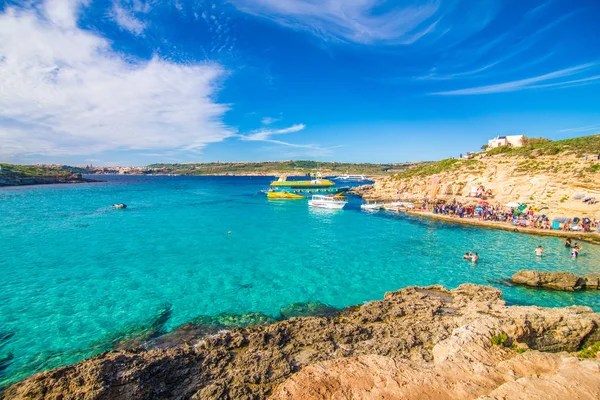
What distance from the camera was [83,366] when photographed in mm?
7609

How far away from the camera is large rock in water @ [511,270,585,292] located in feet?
53.5

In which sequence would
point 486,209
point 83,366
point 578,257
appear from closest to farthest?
point 83,366 < point 578,257 < point 486,209

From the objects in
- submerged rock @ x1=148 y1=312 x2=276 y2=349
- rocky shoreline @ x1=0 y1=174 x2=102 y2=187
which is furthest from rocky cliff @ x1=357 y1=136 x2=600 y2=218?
rocky shoreline @ x1=0 y1=174 x2=102 y2=187

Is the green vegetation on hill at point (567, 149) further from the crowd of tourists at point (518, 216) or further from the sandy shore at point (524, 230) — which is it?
the sandy shore at point (524, 230)

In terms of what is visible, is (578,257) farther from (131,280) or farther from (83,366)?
(131,280)

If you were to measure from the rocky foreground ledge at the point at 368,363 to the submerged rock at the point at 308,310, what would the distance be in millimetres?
1689

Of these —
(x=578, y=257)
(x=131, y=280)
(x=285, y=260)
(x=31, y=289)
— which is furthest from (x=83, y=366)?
(x=578, y=257)

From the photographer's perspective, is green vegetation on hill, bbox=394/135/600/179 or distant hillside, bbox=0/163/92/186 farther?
distant hillside, bbox=0/163/92/186

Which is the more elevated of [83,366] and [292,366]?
[83,366]

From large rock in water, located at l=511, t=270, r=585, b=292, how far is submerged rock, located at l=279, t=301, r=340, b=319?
12200 millimetres

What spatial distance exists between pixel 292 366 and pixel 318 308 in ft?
19.6

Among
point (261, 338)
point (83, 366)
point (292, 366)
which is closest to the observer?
point (83, 366)

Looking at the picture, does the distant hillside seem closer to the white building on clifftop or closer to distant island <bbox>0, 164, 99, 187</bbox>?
distant island <bbox>0, 164, 99, 187</bbox>

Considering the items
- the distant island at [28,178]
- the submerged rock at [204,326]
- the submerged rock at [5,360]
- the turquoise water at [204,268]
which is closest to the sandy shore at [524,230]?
the turquoise water at [204,268]
